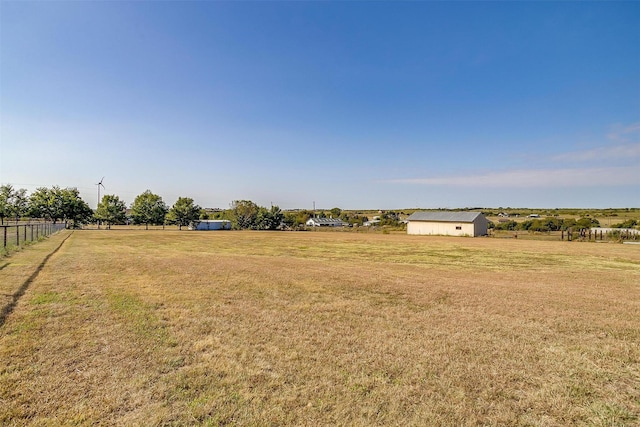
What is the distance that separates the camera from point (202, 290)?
28.0ft

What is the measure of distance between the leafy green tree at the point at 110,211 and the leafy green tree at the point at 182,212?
9161 mm

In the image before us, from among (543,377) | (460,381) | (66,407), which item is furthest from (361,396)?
(66,407)

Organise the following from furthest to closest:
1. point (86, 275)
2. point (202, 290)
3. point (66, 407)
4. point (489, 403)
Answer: point (86, 275) → point (202, 290) → point (489, 403) → point (66, 407)

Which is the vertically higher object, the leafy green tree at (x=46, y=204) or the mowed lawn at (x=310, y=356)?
the leafy green tree at (x=46, y=204)

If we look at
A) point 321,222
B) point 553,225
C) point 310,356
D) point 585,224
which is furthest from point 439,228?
point 310,356

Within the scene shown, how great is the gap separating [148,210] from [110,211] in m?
6.76

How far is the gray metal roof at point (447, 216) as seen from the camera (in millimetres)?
49875

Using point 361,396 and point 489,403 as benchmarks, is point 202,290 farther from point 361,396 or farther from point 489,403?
point 489,403

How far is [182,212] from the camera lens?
223ft

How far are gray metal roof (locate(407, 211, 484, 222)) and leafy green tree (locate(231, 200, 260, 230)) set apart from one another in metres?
34.2

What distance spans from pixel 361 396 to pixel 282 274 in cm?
835

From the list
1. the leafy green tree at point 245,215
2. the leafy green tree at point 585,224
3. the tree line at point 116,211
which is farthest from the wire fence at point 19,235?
the leafy green tree at point 585,224

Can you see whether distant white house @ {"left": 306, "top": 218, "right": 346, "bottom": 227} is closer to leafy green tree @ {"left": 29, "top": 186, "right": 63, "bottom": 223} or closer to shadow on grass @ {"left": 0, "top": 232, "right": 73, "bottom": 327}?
leafy green tree @ {"left": 29, "top": 186, "right": 63, "bottom": 223}

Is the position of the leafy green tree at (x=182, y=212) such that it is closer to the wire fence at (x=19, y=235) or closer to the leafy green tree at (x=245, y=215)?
the leafy green tree at (x=245, y=215)
